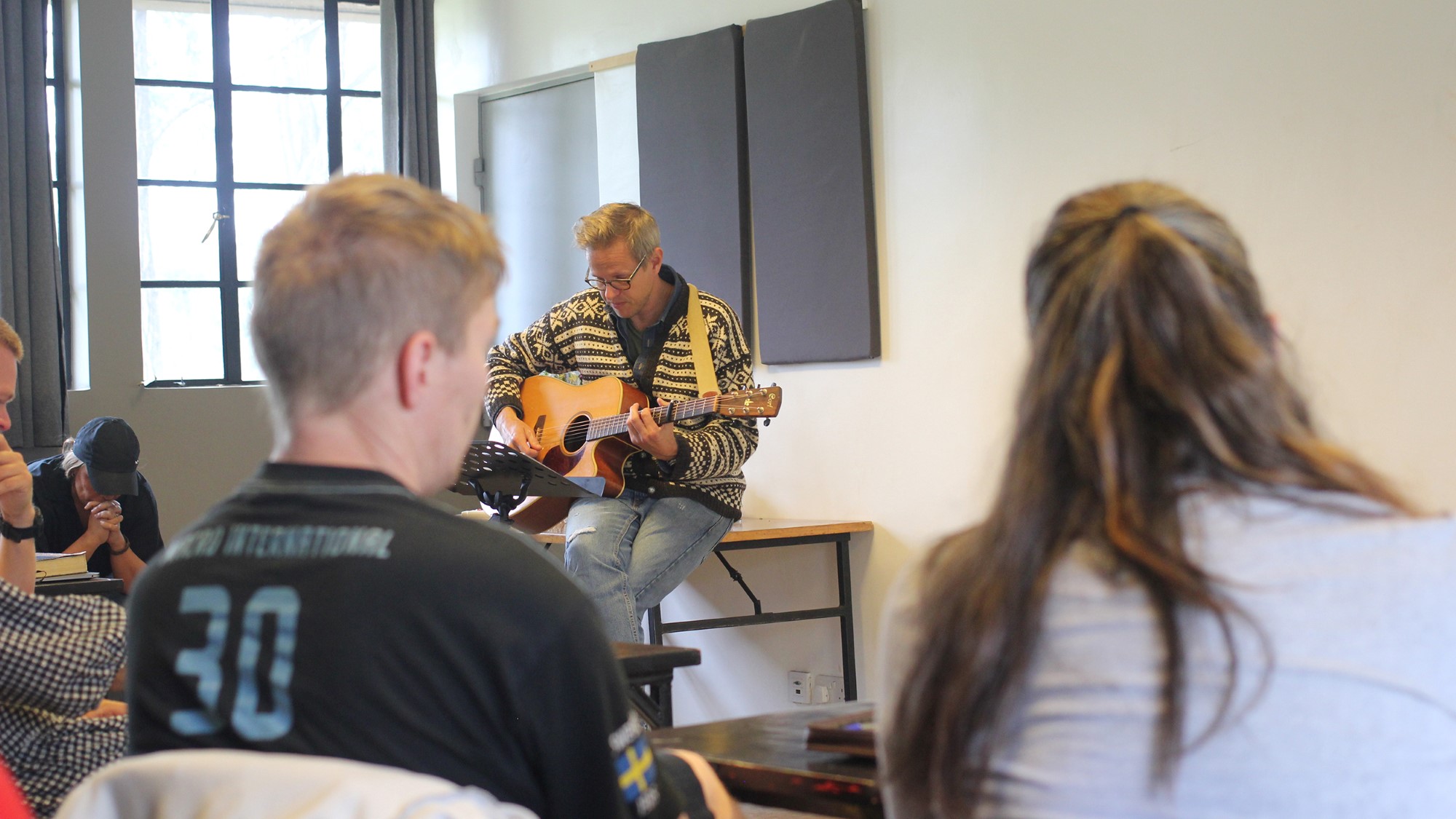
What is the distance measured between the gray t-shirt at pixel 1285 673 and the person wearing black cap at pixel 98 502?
2.92 meters

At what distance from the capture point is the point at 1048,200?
334 cm

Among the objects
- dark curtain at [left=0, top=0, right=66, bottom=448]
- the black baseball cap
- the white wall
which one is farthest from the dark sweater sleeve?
dark curtain at [left=0, top=0, right=66, bottom=448]

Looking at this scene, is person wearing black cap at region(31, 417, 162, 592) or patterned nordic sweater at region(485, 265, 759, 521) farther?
patterned nordic sweater at region(485, 265, 759, 521)

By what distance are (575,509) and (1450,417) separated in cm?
210

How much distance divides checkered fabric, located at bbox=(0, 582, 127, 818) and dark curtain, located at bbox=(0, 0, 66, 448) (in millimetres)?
3544

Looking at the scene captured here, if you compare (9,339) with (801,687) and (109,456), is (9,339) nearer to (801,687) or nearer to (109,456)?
(109,456)

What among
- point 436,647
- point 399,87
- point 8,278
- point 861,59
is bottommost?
point 436,647

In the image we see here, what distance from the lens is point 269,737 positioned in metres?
0.84

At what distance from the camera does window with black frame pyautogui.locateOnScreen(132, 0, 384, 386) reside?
192 inches

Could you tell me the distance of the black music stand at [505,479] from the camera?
8.98 ft

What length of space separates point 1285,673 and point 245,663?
2.16 ft

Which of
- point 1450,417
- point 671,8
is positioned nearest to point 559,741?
point 1450,417

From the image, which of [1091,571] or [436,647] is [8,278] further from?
[1091,571]

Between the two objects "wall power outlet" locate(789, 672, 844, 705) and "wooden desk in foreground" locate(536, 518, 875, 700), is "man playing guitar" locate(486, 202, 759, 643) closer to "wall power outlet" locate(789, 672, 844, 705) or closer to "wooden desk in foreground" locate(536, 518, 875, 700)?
"wooden desk in foreground" locate(536, 518, 875, 700)
